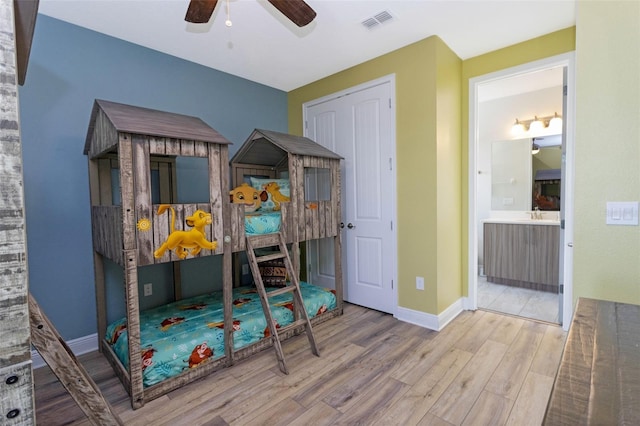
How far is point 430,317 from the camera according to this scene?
9.18ft

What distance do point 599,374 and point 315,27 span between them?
9.01 feet

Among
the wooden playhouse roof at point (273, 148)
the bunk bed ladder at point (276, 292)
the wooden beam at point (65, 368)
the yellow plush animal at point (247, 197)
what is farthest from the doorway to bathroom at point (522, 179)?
the wooden beam at point (65, 368)

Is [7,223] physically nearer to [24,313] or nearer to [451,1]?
[24,313]

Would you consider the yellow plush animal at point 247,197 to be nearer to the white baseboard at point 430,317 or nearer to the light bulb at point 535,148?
the white baseboard at point 430,317

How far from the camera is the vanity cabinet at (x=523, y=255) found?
3.68 m

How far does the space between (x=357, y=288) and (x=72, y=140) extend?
3.01m

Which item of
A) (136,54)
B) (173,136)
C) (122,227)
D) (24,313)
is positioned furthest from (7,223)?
(136,54)

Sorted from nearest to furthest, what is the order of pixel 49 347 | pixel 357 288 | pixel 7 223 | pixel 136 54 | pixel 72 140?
pixel 7 223
pixel 49 347
pixel 72 140
pixel 136 54
pixel 357 288

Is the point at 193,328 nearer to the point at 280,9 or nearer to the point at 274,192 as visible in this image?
the point at 274,192

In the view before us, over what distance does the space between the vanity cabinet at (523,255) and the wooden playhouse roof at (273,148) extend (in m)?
2.62

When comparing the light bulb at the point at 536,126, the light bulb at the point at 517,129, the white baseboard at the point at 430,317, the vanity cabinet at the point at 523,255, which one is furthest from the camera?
the light bulb at the point at 517,129

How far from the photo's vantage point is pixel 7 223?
770 millimetres

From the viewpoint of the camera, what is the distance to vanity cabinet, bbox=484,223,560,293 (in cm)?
368

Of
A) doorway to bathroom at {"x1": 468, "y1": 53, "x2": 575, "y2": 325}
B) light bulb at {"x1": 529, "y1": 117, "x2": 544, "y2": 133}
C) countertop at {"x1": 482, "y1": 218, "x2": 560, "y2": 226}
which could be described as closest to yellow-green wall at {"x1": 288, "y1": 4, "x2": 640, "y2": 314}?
doorway to bathroom at {"x1": 468, "y1": 53, "x2": 575, "y2": 325}
